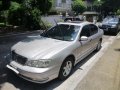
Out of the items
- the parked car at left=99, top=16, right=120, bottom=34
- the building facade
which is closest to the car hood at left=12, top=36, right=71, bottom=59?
the parked car at left=99, top=16, right=120, bottom=34

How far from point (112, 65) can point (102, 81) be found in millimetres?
1718

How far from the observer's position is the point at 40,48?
16.3 feet

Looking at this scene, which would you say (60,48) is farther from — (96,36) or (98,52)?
(98,52)

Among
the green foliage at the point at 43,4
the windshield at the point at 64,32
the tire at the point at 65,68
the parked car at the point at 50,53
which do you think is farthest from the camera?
the green foliage at the point at 43,4

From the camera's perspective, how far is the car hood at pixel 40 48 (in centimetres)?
460

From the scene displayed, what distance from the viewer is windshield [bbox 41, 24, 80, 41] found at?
5945 mm

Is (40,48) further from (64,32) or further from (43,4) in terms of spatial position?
(43,4)

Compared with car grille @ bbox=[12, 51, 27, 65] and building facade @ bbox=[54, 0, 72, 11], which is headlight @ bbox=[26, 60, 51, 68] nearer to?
car grille @ bbox=[12, 51, 27, 65]

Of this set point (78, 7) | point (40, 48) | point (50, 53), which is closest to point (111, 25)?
point (40, 48)

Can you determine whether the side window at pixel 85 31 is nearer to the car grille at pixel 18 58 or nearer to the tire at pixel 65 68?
the tire at pixel 65 68

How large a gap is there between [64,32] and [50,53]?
174cm

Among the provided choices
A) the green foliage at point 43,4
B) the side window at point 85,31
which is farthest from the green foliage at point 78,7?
the side window at point 85,31

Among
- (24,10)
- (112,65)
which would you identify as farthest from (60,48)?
(24,10)

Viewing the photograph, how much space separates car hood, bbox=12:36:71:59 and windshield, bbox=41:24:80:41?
1.07 feet
